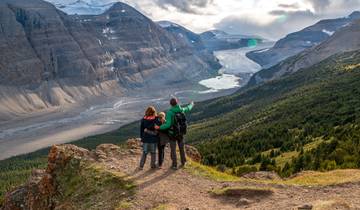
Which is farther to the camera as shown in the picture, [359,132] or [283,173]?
[359,132]

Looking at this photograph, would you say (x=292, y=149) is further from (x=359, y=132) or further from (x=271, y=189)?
(x=271, y=189)

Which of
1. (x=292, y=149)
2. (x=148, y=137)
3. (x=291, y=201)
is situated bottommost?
(x=292, y=149)

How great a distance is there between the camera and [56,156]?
36531 millimetres

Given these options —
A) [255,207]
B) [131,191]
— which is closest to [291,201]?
[255,207]

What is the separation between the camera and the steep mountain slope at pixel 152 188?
25484 millimetres

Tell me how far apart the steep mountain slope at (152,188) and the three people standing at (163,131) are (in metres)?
1.22

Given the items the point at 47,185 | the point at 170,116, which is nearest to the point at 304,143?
the point at 170,116

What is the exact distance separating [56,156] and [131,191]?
1047 centimetres

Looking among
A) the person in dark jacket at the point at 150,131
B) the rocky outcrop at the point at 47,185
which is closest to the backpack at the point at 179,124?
the person in dark jacket at the point at 150,131

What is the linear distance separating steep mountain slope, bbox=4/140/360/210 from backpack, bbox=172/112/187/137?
254 cm

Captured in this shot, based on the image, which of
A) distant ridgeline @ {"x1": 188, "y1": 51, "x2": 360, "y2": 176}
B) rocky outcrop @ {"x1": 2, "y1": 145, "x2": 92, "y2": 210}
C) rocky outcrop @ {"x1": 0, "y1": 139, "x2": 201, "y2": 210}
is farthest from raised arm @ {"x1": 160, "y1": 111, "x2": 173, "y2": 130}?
distant ridgeline @ {"x1": 188, "y1": 51, "x2": 360, "y2": 176}

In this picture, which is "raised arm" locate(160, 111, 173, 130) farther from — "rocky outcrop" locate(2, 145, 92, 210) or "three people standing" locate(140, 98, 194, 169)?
"rocky outcrop" locate(2, 145, 92, 210)

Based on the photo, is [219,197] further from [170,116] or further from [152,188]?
[170,116]

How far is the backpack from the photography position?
101ft
